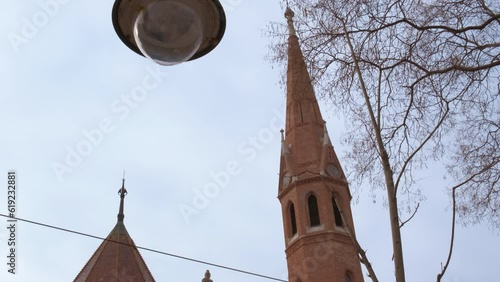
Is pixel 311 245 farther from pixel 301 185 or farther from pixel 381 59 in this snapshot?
pixel 381 59

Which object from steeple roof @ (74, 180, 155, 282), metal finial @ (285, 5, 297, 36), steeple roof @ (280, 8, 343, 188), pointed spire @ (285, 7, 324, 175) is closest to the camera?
metal finial @ (285, 5, 297, 36)

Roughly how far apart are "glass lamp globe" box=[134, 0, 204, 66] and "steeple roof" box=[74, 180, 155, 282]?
17.9 meters

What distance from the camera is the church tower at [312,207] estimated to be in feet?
72.8

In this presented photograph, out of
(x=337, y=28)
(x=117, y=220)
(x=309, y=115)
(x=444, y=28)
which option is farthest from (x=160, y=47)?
(x=309, y=115)

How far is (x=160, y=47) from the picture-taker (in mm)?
3365

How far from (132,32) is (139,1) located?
23 cm

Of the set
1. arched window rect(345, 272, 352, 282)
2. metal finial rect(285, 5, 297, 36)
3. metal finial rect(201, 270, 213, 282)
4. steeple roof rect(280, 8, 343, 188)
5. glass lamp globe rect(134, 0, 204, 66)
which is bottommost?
glass lamp globe rect(134, 0, 204, 66)

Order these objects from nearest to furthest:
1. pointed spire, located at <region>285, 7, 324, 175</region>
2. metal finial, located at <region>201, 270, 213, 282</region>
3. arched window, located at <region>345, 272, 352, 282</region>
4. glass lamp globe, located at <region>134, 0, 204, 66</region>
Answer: glass lamp globe, located at <region>134, 0, 204, 66</region>
arched window, located at <region>345, 272, 352, 282</region>
metal finial, located at <region>201, 270, 213, 282</region>
pointed spire, located at <region>285, 7, 324, 175</region>

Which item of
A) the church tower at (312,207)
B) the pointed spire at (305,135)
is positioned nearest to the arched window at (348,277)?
the church tower at (312,207)

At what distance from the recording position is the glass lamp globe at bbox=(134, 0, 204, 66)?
10.9 ft

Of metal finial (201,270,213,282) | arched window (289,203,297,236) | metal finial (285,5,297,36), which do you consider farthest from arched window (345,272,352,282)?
metal finial (285,5,297,36)

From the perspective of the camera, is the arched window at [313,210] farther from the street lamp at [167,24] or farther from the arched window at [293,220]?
the street lamp at [167,24]

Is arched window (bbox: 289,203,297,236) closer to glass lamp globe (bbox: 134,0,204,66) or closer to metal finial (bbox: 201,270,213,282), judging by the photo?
metal finial (bbox: 201,270,213,282)

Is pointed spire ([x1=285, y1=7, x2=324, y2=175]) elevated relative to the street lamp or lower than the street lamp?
elevated
